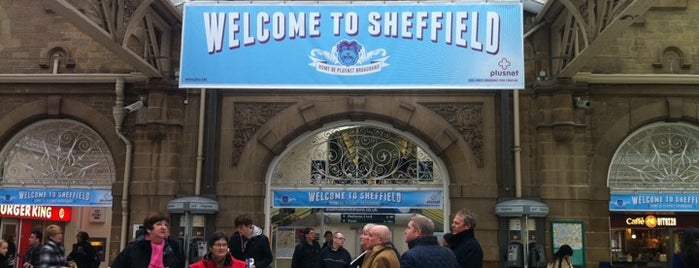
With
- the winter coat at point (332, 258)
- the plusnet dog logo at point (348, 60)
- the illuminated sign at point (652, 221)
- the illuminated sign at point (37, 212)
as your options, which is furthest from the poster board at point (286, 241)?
the illuminated sign at point (652, 221)

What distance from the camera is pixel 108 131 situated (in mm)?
12156

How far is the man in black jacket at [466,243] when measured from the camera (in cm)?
556

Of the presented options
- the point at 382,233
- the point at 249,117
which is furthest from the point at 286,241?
the point at 382,233

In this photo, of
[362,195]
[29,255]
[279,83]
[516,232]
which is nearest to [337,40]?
[279,83]

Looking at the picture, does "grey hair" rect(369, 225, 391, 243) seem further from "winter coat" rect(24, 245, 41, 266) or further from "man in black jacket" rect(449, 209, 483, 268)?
"winter coat" rect(24, 245, 41, 266)

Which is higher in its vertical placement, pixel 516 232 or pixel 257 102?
pixel 257 102

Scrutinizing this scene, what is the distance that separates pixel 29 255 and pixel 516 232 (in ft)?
23.8

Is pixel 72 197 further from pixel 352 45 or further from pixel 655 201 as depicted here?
pixel 655 201

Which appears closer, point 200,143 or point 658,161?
point 200,143

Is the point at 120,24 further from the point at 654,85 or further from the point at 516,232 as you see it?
the point at 654,85

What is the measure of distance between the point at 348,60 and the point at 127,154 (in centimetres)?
425

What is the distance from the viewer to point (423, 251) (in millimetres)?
4570

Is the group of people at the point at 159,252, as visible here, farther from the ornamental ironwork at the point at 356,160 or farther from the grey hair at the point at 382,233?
the ornamental ironwork at the point at 356,160

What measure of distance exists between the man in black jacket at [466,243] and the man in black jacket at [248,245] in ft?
8.42
